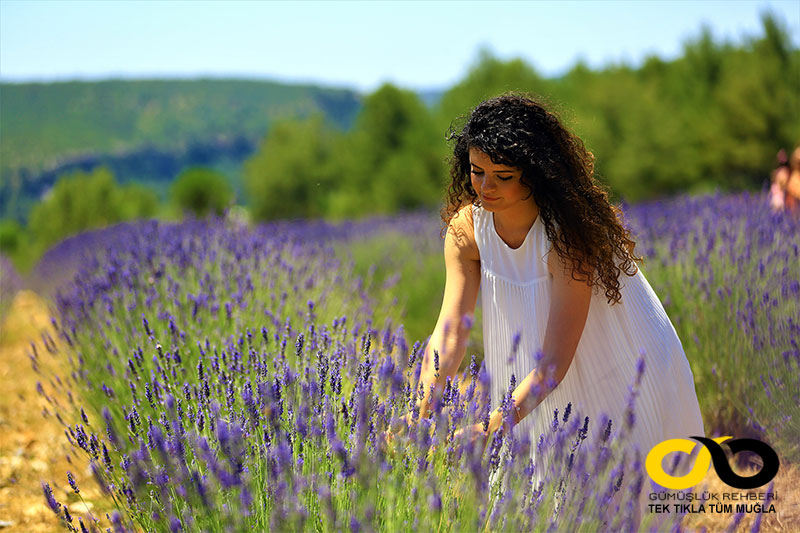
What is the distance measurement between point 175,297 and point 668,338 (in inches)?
73.1

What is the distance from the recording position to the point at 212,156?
15538 cm

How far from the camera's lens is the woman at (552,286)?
1.69m

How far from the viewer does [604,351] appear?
1874 millimetres

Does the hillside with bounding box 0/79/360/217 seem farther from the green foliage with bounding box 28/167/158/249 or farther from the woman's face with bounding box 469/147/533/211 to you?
the woman's face with bounding box 469/147/533/211

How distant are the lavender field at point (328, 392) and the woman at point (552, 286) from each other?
0.45 ft

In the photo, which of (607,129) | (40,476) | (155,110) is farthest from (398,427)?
(155,110)

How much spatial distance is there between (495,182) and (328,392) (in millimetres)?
706

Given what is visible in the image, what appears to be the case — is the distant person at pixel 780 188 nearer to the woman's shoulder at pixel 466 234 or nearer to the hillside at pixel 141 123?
the woman's shoulder at pixel 466 234

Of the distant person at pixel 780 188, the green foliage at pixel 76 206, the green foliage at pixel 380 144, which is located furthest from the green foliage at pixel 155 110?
the distant person at pixel 780 188

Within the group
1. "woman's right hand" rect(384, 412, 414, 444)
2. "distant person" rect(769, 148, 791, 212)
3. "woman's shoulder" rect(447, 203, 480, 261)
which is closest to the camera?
"woman's right hand" rect(384, 412, 414, 444)

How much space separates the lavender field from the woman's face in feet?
1.52

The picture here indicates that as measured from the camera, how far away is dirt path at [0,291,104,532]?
2256mm

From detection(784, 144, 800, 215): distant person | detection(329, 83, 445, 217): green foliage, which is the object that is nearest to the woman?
detection(784, 144, 800, 215): distant person

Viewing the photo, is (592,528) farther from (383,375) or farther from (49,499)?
(49,499)
